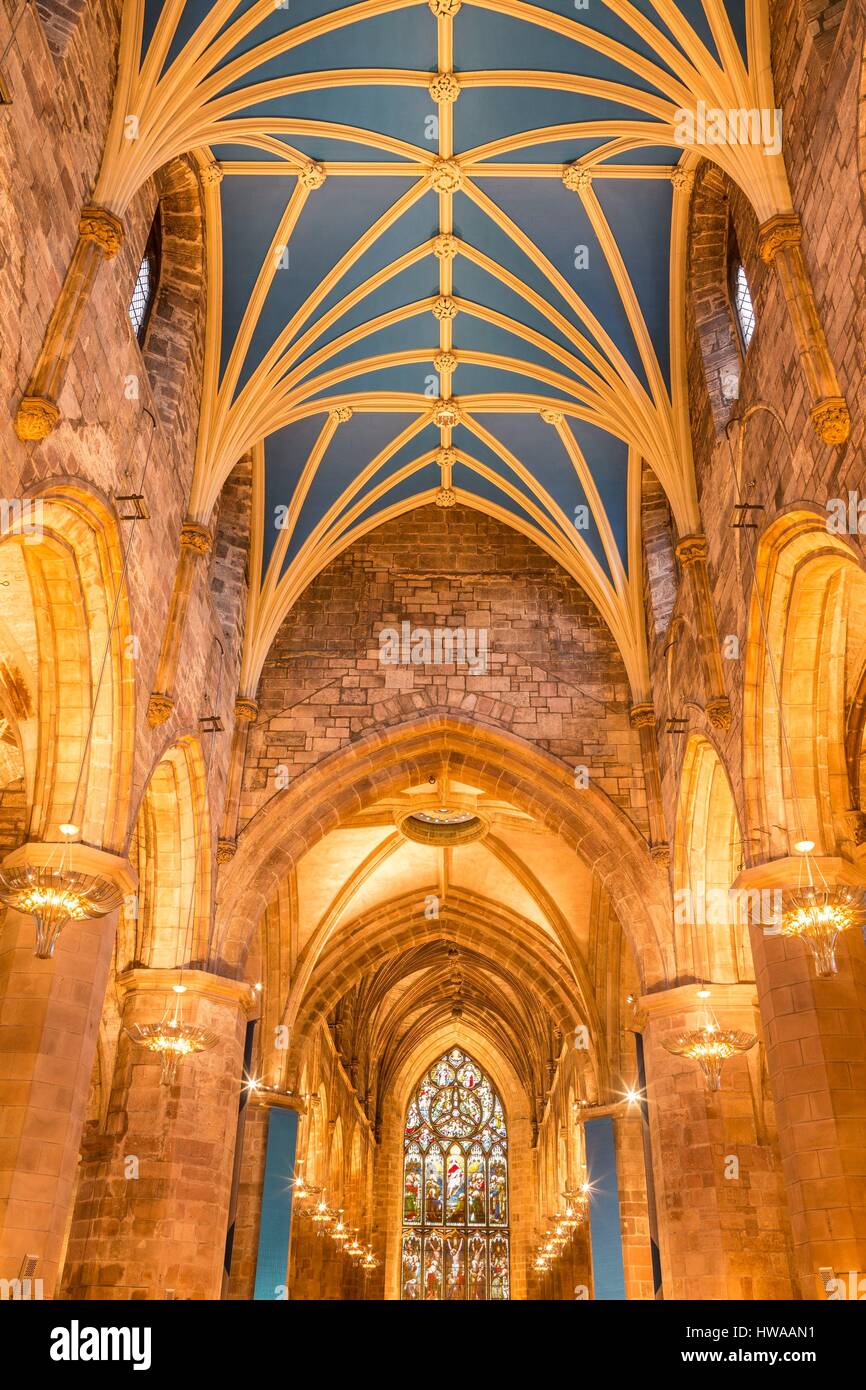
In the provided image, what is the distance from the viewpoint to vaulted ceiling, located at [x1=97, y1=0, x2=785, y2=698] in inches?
457

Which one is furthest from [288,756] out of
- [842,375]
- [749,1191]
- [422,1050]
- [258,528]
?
[422,1050]

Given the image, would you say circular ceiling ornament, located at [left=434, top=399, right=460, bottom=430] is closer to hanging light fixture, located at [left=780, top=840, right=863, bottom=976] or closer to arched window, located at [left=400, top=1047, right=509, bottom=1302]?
hanging light fixture, located at [left=780, top=840, right=863, bottom=976]

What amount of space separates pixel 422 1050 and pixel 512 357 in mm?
26415

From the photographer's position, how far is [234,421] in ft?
48.3

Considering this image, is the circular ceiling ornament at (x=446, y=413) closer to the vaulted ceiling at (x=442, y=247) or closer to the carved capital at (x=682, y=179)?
the vaulted ceiling at (x=442, y=247)

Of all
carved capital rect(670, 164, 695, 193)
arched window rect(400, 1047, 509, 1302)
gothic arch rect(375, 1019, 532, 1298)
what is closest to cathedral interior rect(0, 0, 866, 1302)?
carved capital rect(670, 164, 695, 193)

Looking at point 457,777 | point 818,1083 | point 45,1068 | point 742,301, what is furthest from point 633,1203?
Result: point 742,301

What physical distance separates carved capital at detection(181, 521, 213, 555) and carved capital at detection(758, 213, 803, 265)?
676 cm

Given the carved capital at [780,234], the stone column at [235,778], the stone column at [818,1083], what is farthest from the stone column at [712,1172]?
the carved capital at [780,234]

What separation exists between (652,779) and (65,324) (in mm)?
10297

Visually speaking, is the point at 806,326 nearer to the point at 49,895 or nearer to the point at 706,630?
the point at 706,630

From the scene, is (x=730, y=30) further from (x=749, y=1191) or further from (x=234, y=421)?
(x=749, y=1191)

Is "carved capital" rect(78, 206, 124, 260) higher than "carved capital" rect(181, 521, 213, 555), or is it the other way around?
"carved capital" rect(181, 521, 213, 555)

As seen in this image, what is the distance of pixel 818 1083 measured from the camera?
10047 millimetres
